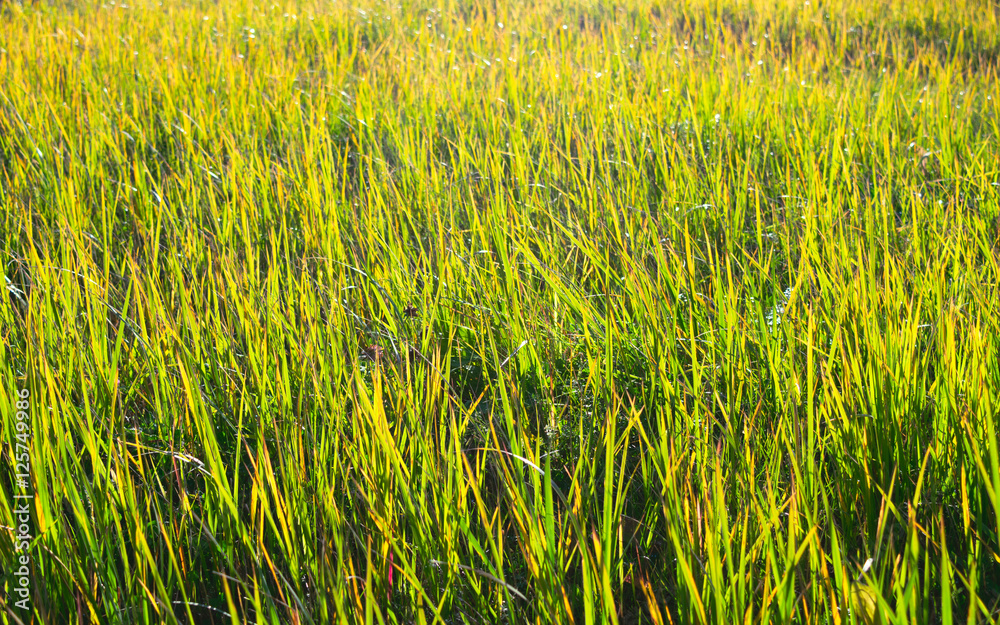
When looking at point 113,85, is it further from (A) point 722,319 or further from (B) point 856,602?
(B) point 856,602

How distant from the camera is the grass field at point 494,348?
Result: 830 mm

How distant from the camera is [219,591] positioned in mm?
890

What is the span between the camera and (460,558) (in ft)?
2.94

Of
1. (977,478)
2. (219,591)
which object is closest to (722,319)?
(977,478)

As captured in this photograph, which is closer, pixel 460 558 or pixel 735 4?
pixel 460 558

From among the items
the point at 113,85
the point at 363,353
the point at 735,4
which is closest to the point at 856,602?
the point at 363,353

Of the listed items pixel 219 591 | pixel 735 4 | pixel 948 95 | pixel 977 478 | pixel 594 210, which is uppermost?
pixel 735 4

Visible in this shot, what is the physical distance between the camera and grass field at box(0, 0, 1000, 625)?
2.72 ft

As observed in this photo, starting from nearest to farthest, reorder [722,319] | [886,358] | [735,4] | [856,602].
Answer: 1. [856,602]
2. [886,358]
3. [722,319]
4. [735,4]

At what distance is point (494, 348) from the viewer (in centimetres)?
111

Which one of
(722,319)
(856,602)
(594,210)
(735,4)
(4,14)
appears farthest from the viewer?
(735,4)

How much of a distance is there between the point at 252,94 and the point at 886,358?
8.29 ft

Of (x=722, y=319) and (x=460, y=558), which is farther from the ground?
(x=722, y=319)

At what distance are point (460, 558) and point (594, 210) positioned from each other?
3.72 ft
